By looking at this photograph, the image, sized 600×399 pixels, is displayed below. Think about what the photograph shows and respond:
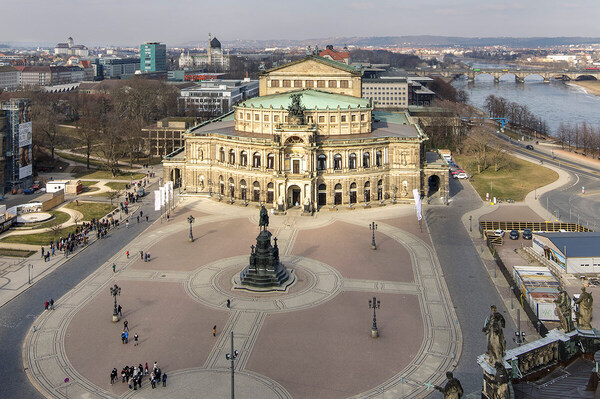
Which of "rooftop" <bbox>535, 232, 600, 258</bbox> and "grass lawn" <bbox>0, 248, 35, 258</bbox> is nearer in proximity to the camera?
"rooftop" <bbox>535, 232, 600, 258</bbox>

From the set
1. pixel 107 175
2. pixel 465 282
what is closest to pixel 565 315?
pixel 465 282

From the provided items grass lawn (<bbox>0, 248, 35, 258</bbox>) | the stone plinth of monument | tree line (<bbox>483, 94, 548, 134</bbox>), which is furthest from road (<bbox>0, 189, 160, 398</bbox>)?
tree line (<bbox>483, 94, 548, 134</bbox>)

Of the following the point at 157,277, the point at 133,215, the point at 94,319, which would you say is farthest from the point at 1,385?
the point at 133,215

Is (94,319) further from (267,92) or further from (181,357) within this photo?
(267,92)

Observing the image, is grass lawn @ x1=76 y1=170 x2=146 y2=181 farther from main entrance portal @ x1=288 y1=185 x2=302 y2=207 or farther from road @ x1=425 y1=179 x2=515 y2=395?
road @ x1=425 y1=179 x2=515 y2=395

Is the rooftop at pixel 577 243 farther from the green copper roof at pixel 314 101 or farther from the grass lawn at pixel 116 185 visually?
the grass lawn at pixel 116 185

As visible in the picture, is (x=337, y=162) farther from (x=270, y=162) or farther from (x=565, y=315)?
(x=565, y=315)

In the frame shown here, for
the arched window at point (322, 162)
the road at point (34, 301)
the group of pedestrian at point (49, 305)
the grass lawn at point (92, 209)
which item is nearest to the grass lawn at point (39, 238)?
the road at point (34, 301)
